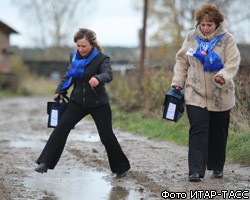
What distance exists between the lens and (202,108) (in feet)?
24.6

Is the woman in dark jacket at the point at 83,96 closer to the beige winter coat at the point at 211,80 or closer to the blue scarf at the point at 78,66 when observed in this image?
the blue scarf at the point at 78,66

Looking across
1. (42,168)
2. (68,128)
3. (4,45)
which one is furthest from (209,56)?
(4,45)

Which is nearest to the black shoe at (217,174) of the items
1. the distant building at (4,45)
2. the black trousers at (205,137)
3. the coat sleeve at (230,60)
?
the black trousers at (205,137)

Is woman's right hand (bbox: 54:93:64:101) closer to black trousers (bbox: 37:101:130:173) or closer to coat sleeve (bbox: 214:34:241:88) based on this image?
black trousers (bbox: 37:101:130:173)

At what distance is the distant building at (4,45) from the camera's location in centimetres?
3912

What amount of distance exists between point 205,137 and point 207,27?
1.30 meters

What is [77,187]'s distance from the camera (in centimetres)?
747

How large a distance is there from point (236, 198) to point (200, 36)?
2.03 metres

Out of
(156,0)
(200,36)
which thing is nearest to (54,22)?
(156,0)

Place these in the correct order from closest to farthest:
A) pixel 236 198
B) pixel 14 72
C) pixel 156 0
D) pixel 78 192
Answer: pixel 236 198
pixel 78 192
pixel 14 72
pixel 156 0

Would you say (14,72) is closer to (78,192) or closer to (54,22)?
(54,22)

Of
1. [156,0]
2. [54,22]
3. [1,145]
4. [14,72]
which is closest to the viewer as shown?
[1,145]

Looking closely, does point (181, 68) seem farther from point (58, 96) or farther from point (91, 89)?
point (58, 96)

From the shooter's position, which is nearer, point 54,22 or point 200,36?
point 200,36
